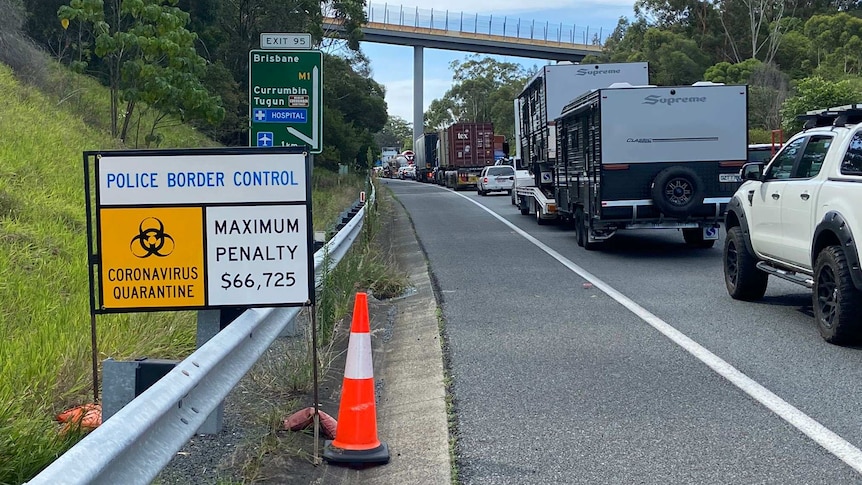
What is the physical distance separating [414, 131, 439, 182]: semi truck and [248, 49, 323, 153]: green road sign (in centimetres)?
4941

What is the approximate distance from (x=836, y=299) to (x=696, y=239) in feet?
28.2

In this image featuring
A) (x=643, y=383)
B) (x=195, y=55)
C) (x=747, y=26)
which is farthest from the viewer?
(x=747, y=26)

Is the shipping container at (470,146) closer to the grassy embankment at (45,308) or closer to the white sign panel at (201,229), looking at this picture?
the grassy embankment at (45,308)

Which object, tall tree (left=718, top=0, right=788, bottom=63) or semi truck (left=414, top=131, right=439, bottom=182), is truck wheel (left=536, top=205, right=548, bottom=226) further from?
tall tree (left=718, top=0, right=788, bottom=63)

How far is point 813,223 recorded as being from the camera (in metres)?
8.59

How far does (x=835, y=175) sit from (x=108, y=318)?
20.2 feet

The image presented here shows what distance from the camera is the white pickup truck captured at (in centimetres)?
780

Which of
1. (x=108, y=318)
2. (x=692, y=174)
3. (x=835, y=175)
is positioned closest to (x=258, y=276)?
(x=108, y=318)

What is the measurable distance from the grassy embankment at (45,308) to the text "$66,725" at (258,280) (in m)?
1.11

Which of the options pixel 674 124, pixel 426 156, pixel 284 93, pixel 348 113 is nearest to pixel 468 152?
pixel 348 113

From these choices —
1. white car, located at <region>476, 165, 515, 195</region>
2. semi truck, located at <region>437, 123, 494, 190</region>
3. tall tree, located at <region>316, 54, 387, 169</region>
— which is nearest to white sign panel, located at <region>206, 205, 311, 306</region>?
tall tree, located at <region>316, 54, 387, 169</region>

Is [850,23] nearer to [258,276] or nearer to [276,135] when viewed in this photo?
[276,135]

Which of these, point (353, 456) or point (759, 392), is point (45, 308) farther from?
point (759, 392)

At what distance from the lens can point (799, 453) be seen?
208 inches
